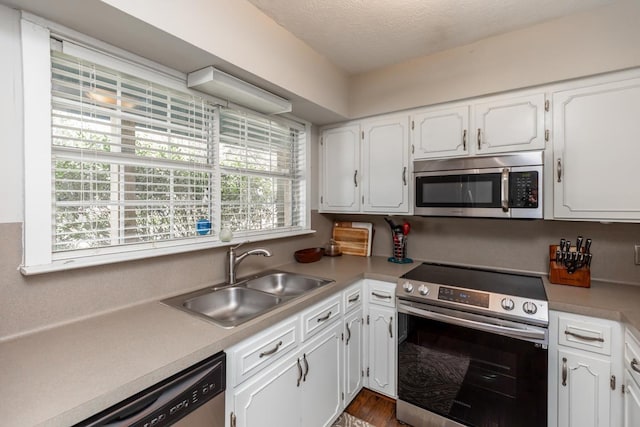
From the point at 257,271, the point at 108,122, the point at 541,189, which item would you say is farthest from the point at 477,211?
the point at 108,122

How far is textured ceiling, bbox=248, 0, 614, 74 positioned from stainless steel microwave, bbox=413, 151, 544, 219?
774 mm

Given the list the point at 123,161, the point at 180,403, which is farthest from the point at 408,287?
the point at 123,161

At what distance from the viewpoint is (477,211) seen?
A: 6.09ft

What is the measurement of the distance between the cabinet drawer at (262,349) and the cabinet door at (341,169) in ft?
4.21

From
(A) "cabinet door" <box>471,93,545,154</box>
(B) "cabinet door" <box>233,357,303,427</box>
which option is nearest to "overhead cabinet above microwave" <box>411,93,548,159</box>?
(A) "cabinet door" <box>471,93,545,154</box>

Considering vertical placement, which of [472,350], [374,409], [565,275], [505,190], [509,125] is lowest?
[374,409]

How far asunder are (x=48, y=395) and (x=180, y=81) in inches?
56.5

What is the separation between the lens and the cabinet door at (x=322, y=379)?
1.55m

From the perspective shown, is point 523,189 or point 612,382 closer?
point 612,382

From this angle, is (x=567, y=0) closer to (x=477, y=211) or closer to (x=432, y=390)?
(x=477, y=211)

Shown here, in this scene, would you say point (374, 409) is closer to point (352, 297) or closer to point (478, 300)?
point (352, 297)

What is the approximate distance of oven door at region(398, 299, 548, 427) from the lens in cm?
147

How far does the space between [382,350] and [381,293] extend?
1.28 feet

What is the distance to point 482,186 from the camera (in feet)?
6.05
